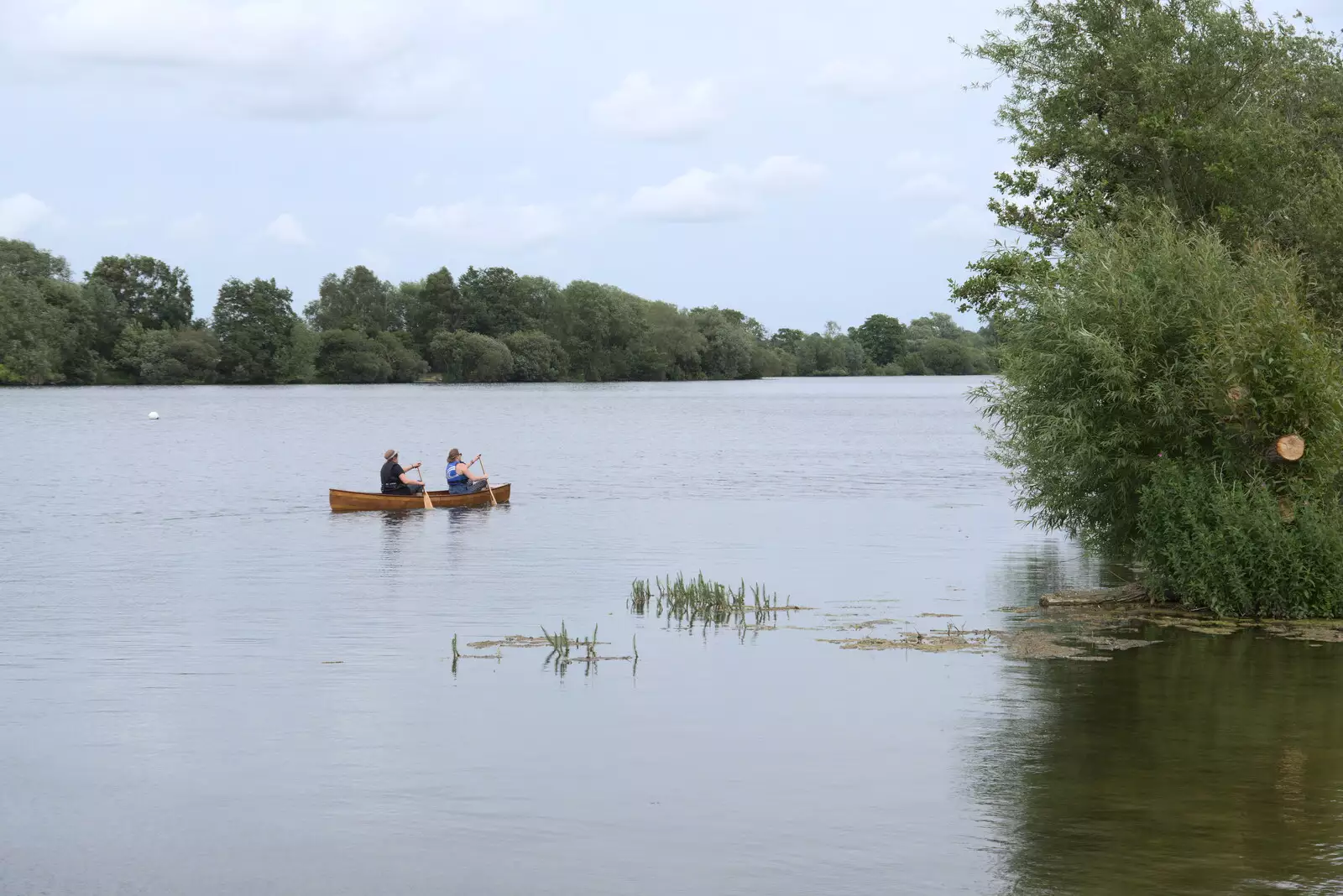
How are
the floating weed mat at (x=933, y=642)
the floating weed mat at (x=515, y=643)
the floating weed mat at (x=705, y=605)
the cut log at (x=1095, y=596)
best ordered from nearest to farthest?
the floating weed mat at (x=933, y=642)
the floating weed mat at (x=515, y=643)
the floating weed mat at (x=705, y=605)
the cut log at (x=1095, y=596)

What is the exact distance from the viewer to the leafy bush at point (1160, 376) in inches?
827

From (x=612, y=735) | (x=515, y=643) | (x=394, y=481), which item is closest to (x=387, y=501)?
(x=394, y=481)

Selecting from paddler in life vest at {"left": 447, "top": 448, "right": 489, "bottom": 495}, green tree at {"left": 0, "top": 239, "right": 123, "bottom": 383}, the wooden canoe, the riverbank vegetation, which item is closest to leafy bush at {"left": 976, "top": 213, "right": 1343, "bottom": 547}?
the riverbank vegetation

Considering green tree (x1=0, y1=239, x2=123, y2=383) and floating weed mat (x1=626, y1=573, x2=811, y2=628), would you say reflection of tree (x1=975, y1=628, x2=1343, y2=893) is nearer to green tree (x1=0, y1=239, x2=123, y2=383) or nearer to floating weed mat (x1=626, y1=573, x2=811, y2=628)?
floating weed mat (x1=626, y1=573, x2=811, y2=628)

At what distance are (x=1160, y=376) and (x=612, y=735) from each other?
11114 millimetres

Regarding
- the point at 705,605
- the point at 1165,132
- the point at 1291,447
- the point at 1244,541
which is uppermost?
the point at 1165,132

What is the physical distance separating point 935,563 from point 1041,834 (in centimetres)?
1872

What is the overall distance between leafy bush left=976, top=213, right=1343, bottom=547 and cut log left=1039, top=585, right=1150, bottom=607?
0.87m

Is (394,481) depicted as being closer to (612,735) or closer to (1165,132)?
(1165,132)

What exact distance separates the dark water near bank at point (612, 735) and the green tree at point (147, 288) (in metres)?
167

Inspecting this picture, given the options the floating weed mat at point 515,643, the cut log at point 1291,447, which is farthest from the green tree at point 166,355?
the cut log at point 1291,447

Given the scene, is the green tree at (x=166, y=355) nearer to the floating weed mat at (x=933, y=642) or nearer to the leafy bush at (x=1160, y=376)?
the leafy bush at (x=1160, y=376)

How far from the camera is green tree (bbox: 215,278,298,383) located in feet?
613

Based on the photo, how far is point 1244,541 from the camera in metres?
20.9
